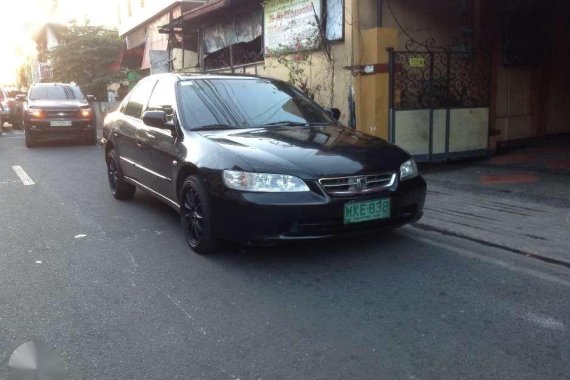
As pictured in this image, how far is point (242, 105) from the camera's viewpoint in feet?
18.7

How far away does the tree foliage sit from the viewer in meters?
24.2

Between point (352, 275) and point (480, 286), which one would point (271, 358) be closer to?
point (352, 275)

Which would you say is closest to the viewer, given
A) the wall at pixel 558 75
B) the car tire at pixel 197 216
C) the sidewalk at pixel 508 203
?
the car tire at pixel 197 216

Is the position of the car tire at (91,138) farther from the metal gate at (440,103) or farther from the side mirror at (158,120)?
the side mirror at (158,120)

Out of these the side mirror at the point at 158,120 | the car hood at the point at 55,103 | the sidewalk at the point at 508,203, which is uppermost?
the car hood at the point at 55,103

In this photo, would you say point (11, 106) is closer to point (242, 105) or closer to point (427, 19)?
point (427, 19)

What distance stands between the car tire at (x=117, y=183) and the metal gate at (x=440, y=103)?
13.8ft

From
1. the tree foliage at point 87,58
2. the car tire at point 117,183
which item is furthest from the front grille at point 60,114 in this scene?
the tree foliage at point 87,58

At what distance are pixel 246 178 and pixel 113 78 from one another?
22.3m

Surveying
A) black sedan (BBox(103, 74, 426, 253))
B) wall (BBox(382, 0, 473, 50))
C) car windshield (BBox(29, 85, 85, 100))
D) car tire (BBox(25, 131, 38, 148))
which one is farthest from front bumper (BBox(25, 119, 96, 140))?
black sedan (BBox(103, 74, 426, 253))

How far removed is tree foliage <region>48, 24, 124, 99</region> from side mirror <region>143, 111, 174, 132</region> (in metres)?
20.7

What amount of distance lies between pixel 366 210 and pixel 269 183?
32.7 inches

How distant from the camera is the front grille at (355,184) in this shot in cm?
442

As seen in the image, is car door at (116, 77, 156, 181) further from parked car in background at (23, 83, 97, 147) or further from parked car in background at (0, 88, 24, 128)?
parked car in background at (0, 88, 24, 128)
